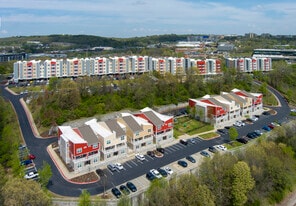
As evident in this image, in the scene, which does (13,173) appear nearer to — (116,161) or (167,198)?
(116,161)

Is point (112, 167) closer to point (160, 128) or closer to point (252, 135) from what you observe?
point (160, 128)

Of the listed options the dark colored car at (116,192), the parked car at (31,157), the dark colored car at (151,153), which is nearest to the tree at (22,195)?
the dark colored car at (116,192)

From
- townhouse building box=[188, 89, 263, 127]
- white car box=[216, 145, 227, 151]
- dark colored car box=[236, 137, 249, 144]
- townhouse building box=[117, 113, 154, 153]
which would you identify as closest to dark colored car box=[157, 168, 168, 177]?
townhouse building box=[117, 113, 154, 153]

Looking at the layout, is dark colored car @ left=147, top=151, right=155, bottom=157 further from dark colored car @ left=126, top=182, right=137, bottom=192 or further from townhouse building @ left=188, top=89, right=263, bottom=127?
townhouse building @ left=188, top=89, right=263, bottom=127

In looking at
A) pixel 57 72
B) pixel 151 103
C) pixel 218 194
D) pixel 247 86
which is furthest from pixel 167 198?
pixel 57 72

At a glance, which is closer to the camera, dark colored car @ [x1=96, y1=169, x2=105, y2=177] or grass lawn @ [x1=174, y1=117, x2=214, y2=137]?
dark colored car @ [x1=96, y1=169, x2=105, y2=177]

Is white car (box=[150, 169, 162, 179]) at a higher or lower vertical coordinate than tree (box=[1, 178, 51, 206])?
lower

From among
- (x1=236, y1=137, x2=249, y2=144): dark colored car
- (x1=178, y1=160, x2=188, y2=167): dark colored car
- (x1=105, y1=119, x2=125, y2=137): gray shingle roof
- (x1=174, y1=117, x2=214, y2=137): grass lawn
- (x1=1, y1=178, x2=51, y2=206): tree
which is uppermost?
(x1=105, y1=119, x2=125, y2=137): gray shingle roof

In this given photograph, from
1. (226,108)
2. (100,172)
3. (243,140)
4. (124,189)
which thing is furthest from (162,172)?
(226,108)
